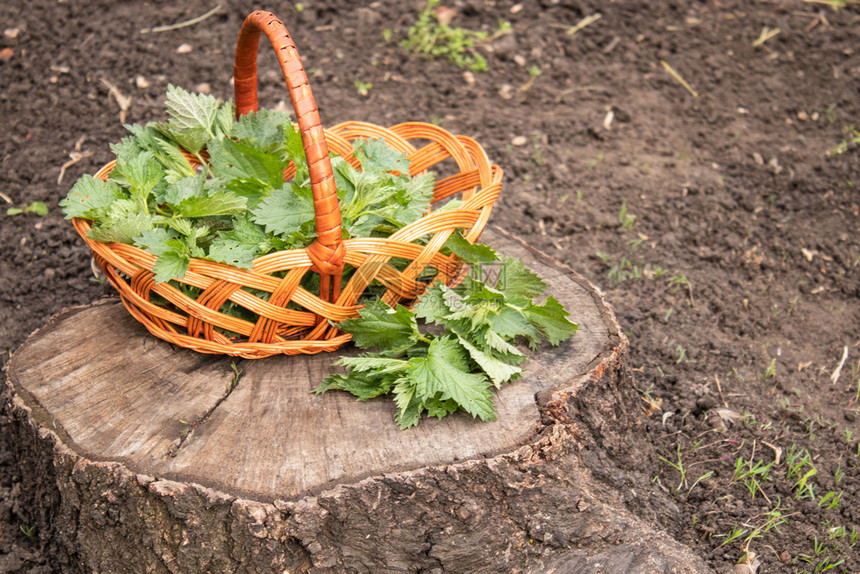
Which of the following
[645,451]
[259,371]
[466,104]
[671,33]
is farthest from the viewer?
[671,33]

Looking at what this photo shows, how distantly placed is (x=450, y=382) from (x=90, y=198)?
104cm

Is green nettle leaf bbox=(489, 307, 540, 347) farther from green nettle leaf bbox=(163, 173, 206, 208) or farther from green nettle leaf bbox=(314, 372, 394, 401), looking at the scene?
green nettle leaf bbox=(163, 173, 206, 208)

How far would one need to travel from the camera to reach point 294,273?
1686 mm

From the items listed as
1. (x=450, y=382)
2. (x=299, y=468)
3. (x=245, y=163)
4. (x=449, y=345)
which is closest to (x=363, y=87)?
(x=245, y=163)

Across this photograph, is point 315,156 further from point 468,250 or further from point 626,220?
point 626,220

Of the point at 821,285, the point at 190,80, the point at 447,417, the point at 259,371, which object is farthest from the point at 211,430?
the point at 821,285

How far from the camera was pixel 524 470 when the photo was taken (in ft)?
5.42

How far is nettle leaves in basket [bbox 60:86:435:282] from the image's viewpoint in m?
1.75

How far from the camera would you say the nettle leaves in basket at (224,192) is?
175 centimetres

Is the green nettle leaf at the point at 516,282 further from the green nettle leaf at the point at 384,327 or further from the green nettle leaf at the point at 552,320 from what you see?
the green nettle leaf at the point at 384,327

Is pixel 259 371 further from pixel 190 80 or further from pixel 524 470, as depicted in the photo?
pixel 190 80

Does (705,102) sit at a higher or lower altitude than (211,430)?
lower

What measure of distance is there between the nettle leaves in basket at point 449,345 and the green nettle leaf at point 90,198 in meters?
0.69

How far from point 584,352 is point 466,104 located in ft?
7.48
